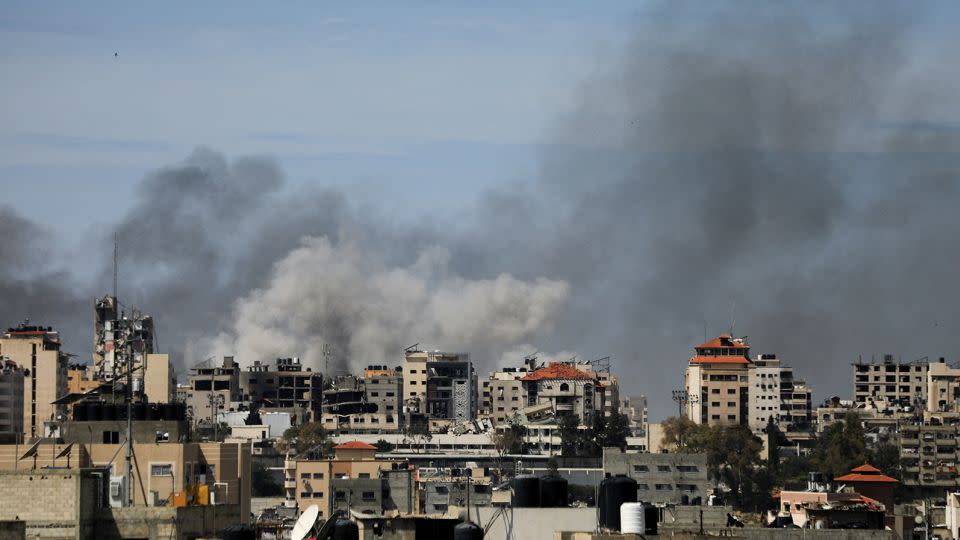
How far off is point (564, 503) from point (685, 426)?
509 ft

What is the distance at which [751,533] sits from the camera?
48.0m

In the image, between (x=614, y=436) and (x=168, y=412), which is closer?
(x=168, y=412)

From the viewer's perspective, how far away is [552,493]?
43.7 metres

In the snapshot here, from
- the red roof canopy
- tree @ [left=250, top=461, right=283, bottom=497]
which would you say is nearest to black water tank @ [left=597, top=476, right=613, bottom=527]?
the red roof canopy

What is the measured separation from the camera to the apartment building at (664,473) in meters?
136

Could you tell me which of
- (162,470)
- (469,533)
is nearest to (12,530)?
(469,533)

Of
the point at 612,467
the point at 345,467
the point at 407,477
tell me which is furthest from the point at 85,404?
the point at 345,467

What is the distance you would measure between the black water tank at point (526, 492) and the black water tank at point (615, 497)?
1.28 meters

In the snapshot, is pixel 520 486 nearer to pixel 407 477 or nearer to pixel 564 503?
pixel 564 503

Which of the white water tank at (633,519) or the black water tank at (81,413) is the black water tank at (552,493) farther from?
the black water tank at (81,413)

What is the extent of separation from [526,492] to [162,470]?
14427 mm

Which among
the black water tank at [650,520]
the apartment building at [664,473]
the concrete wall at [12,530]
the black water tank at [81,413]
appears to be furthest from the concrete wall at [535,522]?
the apartment building at [664,473]

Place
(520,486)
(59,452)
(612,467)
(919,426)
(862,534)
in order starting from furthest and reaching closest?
(919,426), (612,467), (59,452), (862,534), (520,486)

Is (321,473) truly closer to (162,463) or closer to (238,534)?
(162,463)
